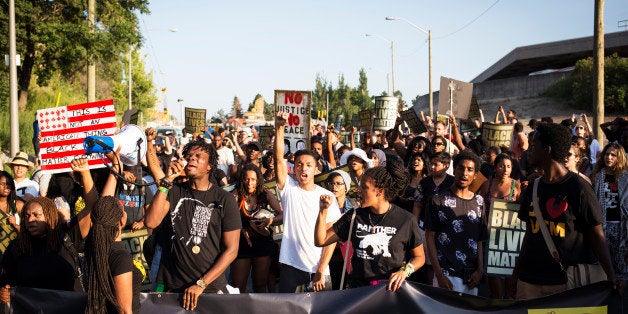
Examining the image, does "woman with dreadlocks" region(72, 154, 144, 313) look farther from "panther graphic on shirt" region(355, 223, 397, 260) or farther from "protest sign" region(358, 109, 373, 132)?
"protest sign" region(358, 109, 373, 132)

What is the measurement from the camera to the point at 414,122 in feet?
48.3

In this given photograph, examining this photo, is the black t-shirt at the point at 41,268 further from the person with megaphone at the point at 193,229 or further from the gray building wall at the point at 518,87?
the gray building wall at the point at 518,87

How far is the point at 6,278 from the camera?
5.39m

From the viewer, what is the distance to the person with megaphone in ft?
16.6

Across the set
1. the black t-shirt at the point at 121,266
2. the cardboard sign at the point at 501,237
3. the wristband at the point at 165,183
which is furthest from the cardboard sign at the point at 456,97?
the black t-shirt at the point at 121,266

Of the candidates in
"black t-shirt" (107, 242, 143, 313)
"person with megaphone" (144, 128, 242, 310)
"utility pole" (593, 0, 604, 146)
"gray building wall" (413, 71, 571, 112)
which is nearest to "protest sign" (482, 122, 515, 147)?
"utility pole" (593, 0, 604, 146)

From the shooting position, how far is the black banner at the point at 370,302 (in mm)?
5055

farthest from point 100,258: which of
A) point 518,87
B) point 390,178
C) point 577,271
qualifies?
point 518,87

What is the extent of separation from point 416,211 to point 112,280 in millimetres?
3604

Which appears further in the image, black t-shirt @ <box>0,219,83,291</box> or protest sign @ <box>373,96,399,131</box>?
protest sign @ <box>373,96,399,131</box>

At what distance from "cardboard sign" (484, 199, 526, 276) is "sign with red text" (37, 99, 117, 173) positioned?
12.0 ft

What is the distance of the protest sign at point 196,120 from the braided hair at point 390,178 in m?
12.5

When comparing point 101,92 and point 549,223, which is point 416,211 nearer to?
point 549,223

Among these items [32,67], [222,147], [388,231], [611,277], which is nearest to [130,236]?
[388,231]
